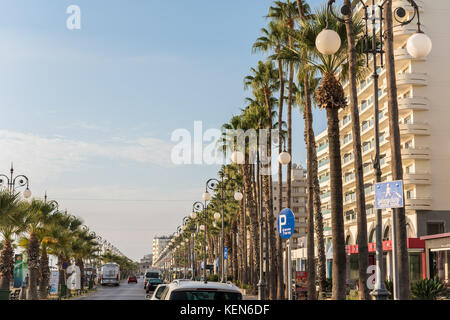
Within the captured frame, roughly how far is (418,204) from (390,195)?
49.3 m

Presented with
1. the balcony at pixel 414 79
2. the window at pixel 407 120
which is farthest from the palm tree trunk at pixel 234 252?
the balcony at pixel 414 79

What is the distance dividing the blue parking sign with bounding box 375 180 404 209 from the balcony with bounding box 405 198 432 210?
48.4 m

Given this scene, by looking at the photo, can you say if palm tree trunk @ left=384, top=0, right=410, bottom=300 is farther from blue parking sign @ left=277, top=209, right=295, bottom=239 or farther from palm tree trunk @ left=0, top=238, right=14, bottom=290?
palm tree trunk @ left=0, top=238, right=14, bottom=290

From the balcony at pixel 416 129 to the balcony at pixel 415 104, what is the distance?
171cm

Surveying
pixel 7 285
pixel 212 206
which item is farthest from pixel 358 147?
pixel 212 206

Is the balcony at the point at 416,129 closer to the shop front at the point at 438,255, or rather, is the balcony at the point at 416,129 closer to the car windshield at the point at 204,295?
the shop front at the point at 438,255

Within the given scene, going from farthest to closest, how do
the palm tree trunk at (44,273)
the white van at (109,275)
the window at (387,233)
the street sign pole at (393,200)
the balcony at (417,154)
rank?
the white van at (109,275) < the window at (387,233) < the balcony at (417,154) < the palm tree trunk at (44,273) < the street sign pole at (393,200)

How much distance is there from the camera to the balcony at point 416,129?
62.1 metres

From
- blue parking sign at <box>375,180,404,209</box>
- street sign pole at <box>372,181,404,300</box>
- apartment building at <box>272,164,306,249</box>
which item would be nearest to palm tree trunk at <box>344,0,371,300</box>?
street sign pole at <box>372,181,404,300</box>

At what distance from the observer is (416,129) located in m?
62.2

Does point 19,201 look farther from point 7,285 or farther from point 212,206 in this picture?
point 212,206

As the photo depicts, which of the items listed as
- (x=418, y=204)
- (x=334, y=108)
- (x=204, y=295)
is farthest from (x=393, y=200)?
(x=418, y=204)

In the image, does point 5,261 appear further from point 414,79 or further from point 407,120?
Result: point 414,79
